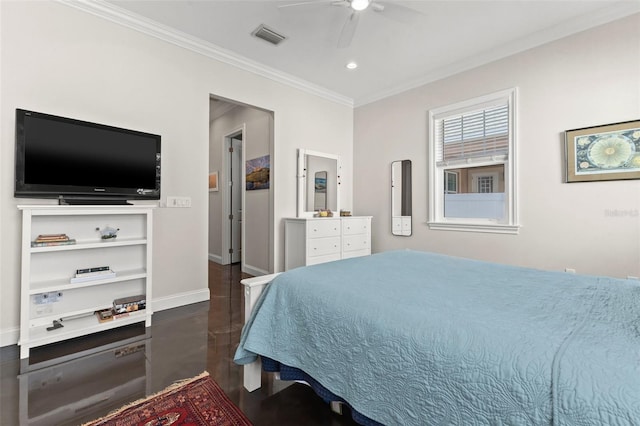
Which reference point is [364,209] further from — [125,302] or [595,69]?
[125,302]

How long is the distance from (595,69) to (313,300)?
3417mm

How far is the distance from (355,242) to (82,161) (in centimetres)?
324

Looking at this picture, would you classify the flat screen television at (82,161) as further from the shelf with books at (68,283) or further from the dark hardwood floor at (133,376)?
the dark hardwood floor at (133,376)

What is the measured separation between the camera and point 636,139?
2.53m

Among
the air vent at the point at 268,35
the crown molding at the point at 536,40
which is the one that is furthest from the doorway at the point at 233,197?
the crown molding at the point at 536,40

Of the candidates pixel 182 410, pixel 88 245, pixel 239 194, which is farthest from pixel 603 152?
pixel 239 194

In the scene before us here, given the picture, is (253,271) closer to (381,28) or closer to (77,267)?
(77,267)

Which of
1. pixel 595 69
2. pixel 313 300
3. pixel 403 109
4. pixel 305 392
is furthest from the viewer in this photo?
pixel 403 109

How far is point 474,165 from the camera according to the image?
3592mm

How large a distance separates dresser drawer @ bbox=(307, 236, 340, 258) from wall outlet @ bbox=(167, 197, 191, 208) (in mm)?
1511

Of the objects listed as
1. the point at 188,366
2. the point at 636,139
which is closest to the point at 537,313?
the point at 188,366

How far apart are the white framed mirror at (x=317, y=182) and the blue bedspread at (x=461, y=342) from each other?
2.61 metres

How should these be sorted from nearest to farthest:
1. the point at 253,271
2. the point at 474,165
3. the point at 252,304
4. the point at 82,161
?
the point at 252,304 < the point at 82,161 < the point at 474,165 < the point at 253,271

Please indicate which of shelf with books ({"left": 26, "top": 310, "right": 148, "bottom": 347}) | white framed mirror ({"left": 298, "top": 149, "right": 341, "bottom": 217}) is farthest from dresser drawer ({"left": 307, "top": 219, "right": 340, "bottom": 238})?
shelf with books ({"left": 26, "top": 310, "right": 148, "bottom": 347})
